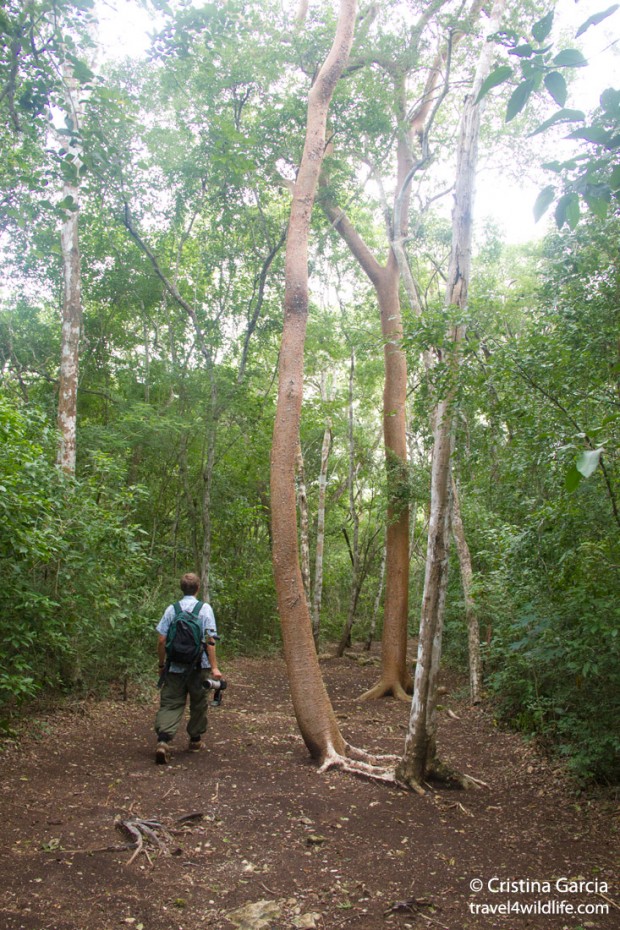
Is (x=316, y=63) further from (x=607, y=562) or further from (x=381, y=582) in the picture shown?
(x=381, y=582)

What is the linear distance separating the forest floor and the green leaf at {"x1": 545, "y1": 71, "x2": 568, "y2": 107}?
3571 millimetres

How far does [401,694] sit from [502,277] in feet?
37.1

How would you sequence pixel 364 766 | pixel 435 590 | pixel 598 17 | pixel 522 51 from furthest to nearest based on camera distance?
pixel 364 766 < pixel 435 590 < pixel 522 51 < pixel 598 17

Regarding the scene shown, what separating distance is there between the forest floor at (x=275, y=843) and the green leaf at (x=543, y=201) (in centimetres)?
330

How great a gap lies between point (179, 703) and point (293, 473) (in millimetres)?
2489

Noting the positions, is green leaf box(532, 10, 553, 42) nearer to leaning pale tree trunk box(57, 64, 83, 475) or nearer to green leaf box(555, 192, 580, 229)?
green leaf box(555, 192, 580, 229)

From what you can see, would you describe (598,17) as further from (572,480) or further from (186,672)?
(186,672)

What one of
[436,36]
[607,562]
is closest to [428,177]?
[436,36]

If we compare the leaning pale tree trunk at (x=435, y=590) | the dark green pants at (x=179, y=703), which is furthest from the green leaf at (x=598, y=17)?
the dark green pants at (x=179, y=703)

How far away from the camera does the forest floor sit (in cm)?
312

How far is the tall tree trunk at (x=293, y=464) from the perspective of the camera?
5914mm

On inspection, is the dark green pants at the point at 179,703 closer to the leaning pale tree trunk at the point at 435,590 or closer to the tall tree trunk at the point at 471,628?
the leaning pale tree trunk at the point at 435,590

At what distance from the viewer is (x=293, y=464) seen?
6430mm

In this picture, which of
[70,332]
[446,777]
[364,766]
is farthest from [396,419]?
[446,777]
